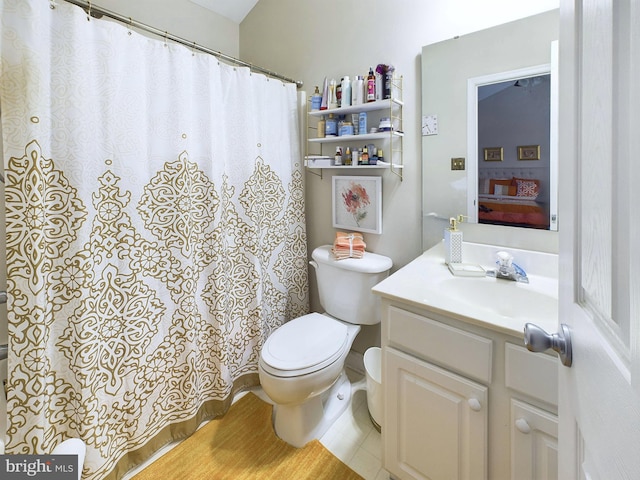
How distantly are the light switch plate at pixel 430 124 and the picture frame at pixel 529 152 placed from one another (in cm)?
39

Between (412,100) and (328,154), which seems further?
(328,154)

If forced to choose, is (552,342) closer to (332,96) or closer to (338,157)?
(338,157)

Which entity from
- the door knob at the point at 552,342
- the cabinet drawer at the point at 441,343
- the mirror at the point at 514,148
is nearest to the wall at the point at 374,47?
the mirror at the point at 514,148

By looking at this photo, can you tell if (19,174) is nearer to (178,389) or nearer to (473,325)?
(178,389)

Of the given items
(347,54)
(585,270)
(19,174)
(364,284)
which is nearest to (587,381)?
(585,270)


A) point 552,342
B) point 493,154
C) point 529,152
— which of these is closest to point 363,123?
point 493,154

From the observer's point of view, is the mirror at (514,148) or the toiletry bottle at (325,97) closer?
the mirror at (514,148)

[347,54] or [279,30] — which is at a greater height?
[279,30]

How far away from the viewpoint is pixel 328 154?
2000mm

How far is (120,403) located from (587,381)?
1.61 m

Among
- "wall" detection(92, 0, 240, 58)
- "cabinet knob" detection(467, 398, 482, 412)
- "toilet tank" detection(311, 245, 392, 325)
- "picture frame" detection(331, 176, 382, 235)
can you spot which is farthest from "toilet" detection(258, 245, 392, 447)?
"wall" detection(92, 0, 240, 58)

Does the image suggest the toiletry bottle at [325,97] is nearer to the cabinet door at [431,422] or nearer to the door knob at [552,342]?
the cabinet door at [431,422]

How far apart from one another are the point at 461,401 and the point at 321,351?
641 millimetres

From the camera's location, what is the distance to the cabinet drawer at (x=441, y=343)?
0.96 meters
